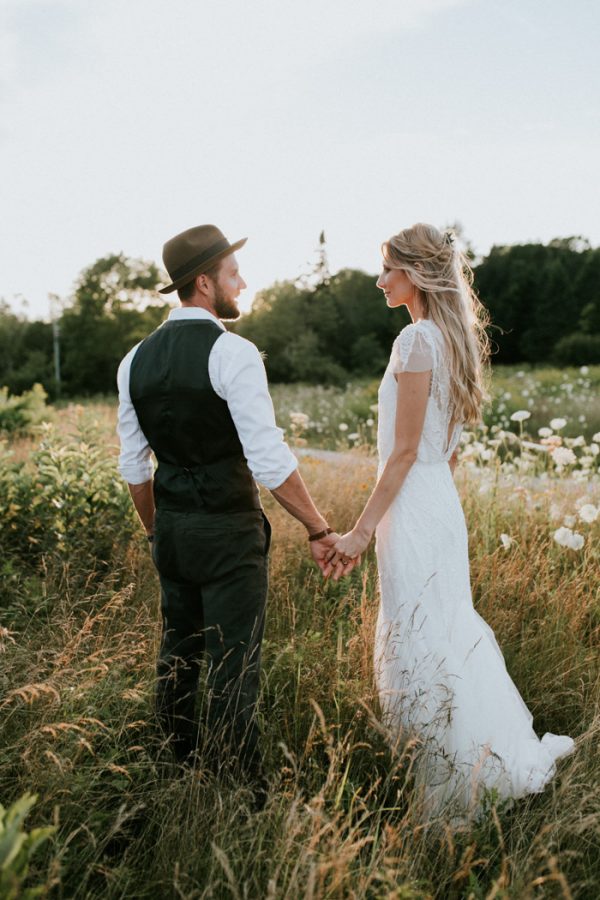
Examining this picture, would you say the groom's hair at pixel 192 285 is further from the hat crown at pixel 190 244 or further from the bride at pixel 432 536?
the bride at pixel 432 536

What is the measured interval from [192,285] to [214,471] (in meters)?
0.74

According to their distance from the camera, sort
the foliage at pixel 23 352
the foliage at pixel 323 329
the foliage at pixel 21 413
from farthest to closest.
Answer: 1. the foliage at pixel 23 352
2. the foliage at pixel 323 329
3. the foliage at pixel 21 413

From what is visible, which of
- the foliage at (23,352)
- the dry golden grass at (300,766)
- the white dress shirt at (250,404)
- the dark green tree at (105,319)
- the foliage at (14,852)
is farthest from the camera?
the dark green tree at (105,319)

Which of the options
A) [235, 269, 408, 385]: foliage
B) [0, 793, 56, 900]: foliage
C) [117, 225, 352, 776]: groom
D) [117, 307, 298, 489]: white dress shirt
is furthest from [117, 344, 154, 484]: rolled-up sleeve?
[235, 269, 408, 385]: foliage

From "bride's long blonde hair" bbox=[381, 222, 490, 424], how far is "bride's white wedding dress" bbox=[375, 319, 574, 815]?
0.06m

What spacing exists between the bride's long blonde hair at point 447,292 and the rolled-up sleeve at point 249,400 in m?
0.88

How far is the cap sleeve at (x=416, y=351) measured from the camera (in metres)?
2.78

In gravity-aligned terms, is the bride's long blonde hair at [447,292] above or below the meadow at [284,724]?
above

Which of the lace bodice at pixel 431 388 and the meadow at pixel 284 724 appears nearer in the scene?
the meadow at pixel 284 724

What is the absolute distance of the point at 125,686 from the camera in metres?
2.95

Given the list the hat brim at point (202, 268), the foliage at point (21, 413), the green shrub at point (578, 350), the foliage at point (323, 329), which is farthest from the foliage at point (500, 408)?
the green shrub at point (578, 350)

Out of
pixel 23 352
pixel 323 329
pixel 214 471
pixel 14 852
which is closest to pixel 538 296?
pixel 323 329

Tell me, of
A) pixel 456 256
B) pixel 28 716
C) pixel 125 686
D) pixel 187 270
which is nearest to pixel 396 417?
pixel 456 256

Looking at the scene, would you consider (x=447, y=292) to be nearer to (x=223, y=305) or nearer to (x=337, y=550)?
(x=223, y=305)
